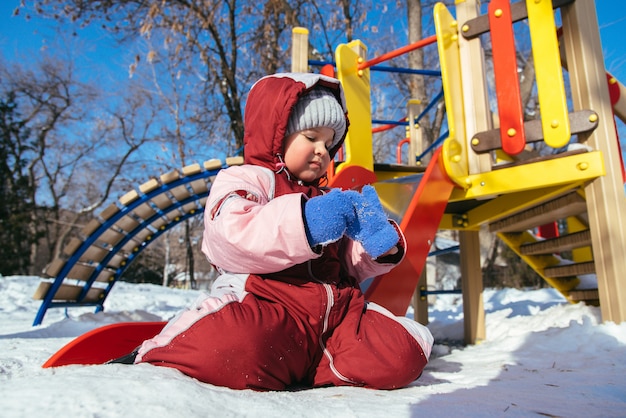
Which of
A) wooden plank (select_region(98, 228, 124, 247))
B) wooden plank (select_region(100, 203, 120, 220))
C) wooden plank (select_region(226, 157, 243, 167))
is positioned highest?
wooden plank (select_region(226, 157, 243, 167))

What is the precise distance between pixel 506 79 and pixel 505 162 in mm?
566

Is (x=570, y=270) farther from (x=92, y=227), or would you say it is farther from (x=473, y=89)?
(x=92, y=227)

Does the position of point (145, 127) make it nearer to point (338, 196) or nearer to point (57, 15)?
point (57, 15)

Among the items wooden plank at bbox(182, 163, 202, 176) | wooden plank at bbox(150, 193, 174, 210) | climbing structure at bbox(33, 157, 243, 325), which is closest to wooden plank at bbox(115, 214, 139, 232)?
climbing structure at bbox(33, 157, 243, 325)

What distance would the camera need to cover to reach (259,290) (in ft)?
4.89

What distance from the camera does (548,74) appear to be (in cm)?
271

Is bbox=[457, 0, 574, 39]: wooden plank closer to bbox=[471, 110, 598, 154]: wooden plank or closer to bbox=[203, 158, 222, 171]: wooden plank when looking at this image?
bbox=[471, 110, 598, 154]: wooden plank

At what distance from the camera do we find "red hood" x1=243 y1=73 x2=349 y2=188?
5.68 feet

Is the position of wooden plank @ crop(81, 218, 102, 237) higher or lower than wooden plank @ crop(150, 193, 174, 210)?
lower

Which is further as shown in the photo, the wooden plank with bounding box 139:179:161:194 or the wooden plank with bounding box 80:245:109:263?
the wooden plank with bounding box 80:245:109:263

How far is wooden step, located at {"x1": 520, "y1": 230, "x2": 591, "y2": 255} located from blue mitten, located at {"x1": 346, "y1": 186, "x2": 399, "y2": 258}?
7.38ft

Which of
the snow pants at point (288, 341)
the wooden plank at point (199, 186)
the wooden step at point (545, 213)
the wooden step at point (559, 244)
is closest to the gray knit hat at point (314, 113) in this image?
the snow pants at point (288, 341)

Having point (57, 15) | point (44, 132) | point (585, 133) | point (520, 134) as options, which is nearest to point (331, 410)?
point (520, 134)

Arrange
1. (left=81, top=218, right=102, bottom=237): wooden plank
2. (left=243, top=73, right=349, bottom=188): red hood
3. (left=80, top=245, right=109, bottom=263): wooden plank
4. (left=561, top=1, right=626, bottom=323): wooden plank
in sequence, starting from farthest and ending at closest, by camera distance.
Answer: (left=80, top=245, right=109, bottom=263): wooden plank < (left=81, top=218, right=102, bottom=237): wooden plank < (left=561, top=1, right=626, bottom=323): wooden plank < (left=243, top=73, right=349, bottom=188): red hood
